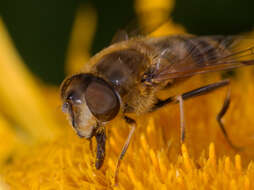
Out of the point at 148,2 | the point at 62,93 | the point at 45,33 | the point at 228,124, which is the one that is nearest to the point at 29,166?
the point at 62,93

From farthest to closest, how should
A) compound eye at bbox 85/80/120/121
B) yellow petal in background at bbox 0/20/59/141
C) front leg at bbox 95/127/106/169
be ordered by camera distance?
1. yellow petal in background at bbox 0/20/59/141
2. front leg at bbox 95/127/106/169
3. compound eye at bbox 85/80/120/121

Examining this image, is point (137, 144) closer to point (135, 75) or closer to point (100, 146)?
point (100, 146)

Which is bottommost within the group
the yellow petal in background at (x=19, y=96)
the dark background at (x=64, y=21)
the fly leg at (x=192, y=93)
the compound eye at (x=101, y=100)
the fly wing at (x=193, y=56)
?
the yellow petal in background at (x=19, y=96)

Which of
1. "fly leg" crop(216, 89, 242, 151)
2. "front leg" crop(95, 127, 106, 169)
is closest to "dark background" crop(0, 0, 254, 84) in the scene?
"fly leg" crop(216, 89, 242, 151)

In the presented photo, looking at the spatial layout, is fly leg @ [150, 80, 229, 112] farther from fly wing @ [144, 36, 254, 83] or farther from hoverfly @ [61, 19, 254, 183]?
fly wing @ [144, 36, 254, 83]

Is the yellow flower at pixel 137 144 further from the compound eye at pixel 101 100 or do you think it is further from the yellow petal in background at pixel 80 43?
the compound eye at pixel 101 100

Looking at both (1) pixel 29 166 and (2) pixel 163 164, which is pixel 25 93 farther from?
(2) pixel 163 164

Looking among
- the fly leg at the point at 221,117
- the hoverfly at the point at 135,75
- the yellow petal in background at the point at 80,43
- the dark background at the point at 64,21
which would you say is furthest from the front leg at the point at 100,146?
the yellow petal in background at the point at 80,43
